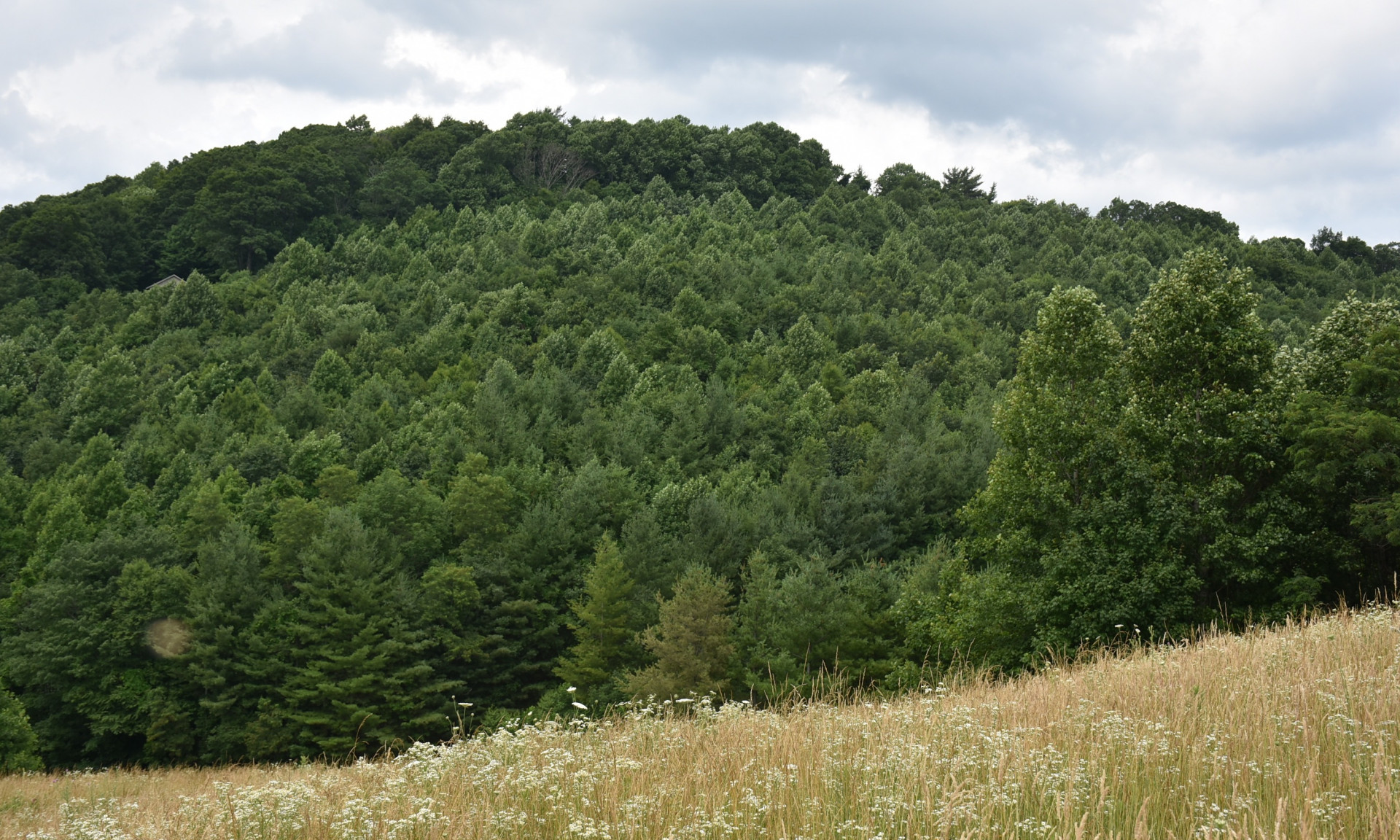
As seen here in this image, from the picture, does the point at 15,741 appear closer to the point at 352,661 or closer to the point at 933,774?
the point at 352,661

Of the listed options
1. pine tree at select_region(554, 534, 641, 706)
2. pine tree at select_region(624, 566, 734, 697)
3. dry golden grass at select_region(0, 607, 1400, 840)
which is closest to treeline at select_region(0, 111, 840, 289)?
pine tree at select_region(554, 534, 641, 706)

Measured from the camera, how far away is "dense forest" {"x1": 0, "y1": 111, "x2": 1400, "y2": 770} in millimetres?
25422

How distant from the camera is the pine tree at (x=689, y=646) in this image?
37.8 meters

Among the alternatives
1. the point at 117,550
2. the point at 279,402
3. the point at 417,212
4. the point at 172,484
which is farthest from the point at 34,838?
the point at 417,212

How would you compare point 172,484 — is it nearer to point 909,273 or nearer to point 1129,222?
point 909,273

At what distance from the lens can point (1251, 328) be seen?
2556cm

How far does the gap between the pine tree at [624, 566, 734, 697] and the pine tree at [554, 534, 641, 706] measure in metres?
2.63

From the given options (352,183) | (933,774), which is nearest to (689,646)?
(933,774)

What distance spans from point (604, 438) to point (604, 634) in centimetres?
3063

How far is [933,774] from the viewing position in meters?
4.95

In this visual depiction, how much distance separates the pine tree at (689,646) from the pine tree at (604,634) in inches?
103

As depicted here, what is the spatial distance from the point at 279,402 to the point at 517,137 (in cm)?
8315

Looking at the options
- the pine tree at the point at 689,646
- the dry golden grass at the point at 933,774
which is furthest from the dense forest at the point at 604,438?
the dry golden grass at the point at 933,774

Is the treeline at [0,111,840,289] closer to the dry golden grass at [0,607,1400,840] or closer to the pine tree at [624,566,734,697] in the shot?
the pine tree at [624,566,734,697]
